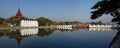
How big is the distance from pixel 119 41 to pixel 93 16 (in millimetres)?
1308

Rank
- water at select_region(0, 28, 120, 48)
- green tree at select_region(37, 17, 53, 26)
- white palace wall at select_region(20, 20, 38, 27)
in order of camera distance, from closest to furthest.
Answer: water at select_region(0, 28, 120, 48)
white palace wall at select_region(20, 20, 38, 27)
green tree at select_region(37, 17, 53, 26)

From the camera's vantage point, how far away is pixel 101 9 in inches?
250

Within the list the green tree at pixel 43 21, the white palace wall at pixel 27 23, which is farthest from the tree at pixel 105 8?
the green tree at pixel 43 21

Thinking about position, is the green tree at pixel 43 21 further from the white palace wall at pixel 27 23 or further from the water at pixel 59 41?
the water at pixel 59 41

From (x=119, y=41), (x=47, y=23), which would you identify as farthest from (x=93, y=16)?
(x=47, y=23)

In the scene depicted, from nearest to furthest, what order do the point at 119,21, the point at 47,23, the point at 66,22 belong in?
the point at 119,21 → the point at 47,23 → the point at 66,22

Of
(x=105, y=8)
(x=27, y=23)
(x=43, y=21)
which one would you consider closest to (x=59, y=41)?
(x=105, y=8)

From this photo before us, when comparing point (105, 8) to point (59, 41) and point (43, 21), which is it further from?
point (43, 21)

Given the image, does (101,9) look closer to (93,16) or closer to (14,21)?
(93,16)

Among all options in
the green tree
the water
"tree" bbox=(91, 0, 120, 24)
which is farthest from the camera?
the green tree

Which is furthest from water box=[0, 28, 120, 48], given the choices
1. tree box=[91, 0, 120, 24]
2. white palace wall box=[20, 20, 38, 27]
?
white palace wall box=[20, 20, 38, 27]

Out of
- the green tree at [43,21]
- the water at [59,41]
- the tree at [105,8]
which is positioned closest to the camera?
the tree at [105,8]

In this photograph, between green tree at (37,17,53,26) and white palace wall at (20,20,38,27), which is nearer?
white palace wall at (20,20,38,27)

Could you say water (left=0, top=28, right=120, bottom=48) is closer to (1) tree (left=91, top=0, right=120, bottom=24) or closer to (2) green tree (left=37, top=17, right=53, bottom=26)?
(1) tree (left=91, top=0, right=120, bottom=24)
